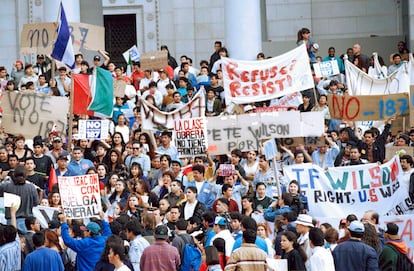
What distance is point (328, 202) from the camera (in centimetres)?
2170

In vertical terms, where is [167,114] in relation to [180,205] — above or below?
above

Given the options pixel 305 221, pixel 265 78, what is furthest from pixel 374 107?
pixel 305 221

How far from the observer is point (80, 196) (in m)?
20.9

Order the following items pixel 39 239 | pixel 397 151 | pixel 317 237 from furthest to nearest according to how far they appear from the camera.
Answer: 1. pixel 397 151
2. pixel 39 239
3. pixel 317 237

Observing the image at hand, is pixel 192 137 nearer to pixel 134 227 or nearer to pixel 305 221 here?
pixel 134 227

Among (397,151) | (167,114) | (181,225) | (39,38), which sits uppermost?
(39,38)

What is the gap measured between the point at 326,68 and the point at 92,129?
24.4ft

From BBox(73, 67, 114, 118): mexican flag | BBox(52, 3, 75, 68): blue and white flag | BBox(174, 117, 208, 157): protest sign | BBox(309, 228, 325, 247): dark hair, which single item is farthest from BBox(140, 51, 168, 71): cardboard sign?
BBox(309, 228, 325, 247): dark hair

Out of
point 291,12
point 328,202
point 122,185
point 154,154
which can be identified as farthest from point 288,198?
A: point 291,12

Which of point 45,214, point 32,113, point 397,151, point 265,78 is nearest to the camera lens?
point 45,214

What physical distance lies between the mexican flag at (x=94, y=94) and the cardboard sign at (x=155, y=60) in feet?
14.3

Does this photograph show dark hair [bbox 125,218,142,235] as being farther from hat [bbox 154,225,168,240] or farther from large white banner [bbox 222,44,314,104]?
large white banner [bbox 222,44,314,104]

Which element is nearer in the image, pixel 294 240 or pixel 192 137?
pixel 294 240

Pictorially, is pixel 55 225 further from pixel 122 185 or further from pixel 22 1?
pixel 22 1
